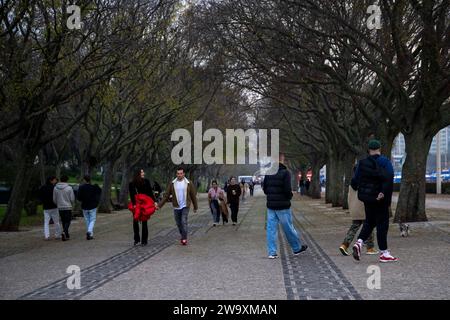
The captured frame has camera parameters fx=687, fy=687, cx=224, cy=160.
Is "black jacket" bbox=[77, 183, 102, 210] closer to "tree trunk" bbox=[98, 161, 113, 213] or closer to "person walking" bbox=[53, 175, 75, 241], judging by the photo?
"person walking" bbox=[53, 175, 75, 241]

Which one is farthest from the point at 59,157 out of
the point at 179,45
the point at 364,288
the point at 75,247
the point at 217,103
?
the point at 364,288

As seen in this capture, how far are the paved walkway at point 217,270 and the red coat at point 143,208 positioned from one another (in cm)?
72

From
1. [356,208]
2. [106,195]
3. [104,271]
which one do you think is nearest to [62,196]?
[104,271]

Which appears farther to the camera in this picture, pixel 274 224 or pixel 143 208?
pixel 143 208

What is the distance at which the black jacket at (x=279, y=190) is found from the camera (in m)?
12.6

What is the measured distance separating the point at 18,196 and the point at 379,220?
45.9 ft

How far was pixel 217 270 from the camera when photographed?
11.0 meters

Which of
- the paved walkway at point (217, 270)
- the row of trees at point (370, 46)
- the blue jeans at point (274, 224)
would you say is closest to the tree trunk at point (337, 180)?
the row of trees at point (370, 46)

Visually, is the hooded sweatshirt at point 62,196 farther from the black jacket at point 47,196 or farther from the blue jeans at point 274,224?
the blue jeans at point 274,224

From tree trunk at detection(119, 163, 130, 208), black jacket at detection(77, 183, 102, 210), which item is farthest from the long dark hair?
tree trunk at detection(119, 163, 130, 208)

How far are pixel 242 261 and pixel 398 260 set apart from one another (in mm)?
2721

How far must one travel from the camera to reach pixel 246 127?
54375 mm

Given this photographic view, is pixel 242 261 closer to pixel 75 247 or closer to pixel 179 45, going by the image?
pixel 75 247

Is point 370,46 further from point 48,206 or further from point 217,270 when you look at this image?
point 217,270
